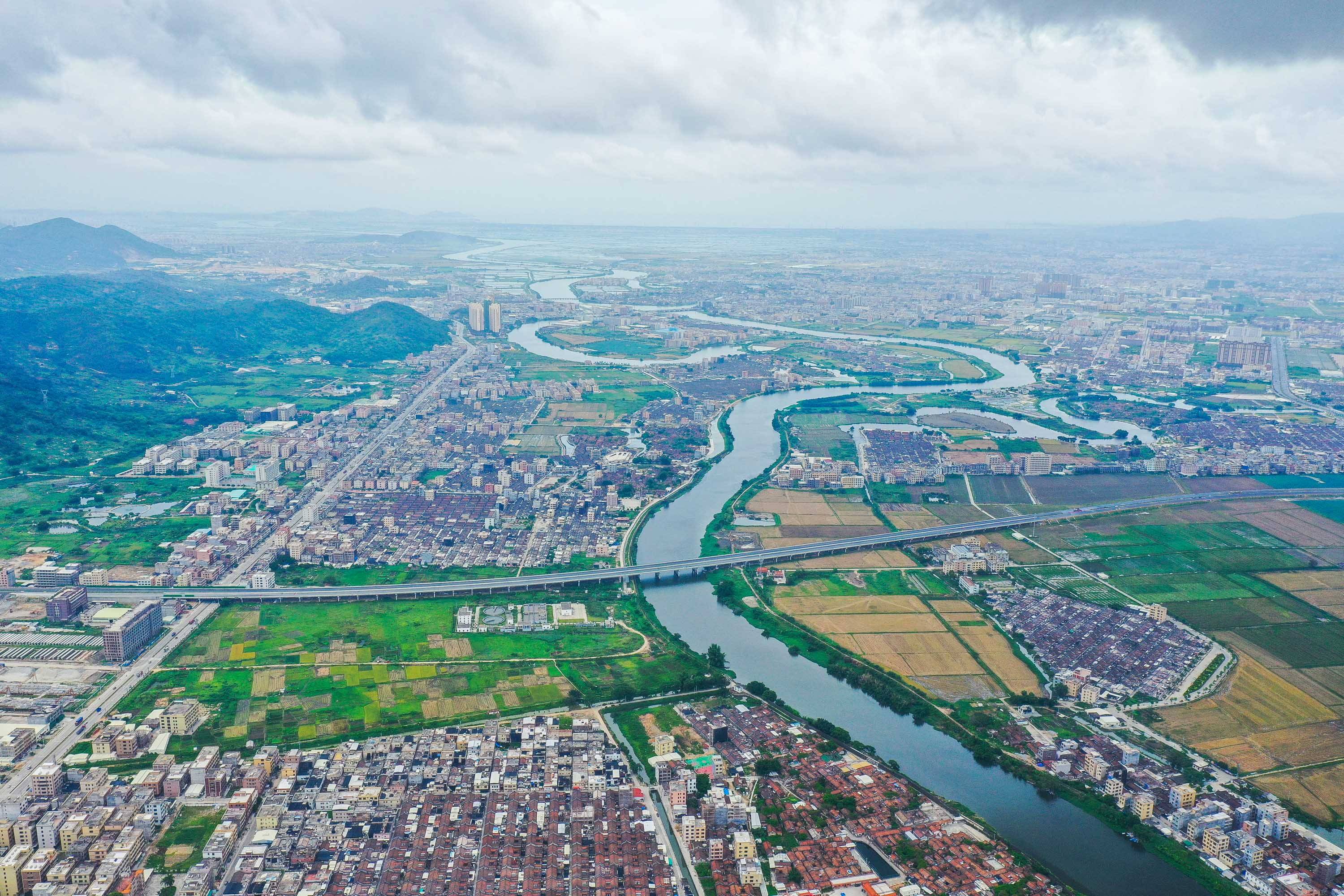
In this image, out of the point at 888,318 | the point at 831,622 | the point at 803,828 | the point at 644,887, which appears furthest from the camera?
the point at 888,318

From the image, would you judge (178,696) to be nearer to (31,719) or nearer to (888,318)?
(31,719)

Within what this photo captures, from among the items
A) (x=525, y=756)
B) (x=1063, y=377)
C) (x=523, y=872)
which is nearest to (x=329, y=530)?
(x=525, y=756)

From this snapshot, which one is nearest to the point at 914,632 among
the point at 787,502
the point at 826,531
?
the point at 826,531

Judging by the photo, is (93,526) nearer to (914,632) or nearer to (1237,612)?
(914,632)

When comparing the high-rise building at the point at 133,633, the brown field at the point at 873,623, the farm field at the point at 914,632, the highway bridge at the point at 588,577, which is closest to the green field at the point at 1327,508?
the highway bridge at the point at 588,577

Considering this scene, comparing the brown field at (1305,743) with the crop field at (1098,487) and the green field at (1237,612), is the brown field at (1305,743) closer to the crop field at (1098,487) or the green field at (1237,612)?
the green field at (1237,612)

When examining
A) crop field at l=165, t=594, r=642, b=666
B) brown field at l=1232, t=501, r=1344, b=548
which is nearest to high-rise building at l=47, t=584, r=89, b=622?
crop field at l=165, t=594, r=642, b=666
